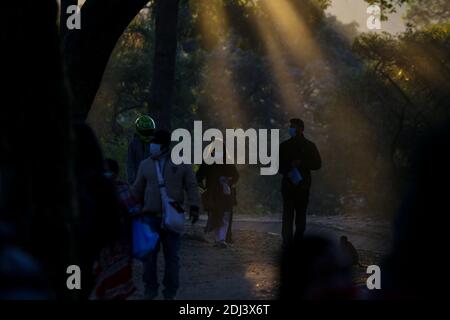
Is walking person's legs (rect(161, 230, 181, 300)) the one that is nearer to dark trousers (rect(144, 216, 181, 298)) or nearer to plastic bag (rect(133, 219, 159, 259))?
dark trousers (rect(144, 216, 181, 298))

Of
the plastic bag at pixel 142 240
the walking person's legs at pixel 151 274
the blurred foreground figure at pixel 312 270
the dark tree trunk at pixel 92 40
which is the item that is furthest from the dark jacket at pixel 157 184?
the blurred foreground figure at pixel 312 270

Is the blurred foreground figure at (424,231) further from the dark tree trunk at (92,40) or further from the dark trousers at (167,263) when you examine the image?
the dark tree trunk at (92,40)

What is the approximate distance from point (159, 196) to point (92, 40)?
2.94m

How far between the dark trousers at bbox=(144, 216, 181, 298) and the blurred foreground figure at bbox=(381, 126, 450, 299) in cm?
608

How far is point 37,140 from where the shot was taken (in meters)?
5.51

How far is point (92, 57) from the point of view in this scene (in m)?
13.5

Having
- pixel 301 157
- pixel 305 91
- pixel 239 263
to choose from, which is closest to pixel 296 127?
pixel 301 157

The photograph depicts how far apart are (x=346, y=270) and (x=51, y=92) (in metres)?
1.77

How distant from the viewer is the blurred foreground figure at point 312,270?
4.77 m

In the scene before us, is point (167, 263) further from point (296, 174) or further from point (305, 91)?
point (305, 91)

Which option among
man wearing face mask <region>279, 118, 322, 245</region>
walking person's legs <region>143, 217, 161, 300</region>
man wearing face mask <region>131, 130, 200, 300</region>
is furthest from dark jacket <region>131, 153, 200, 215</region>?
man wearing face mask <region>279, 118, 322, 245</region>
